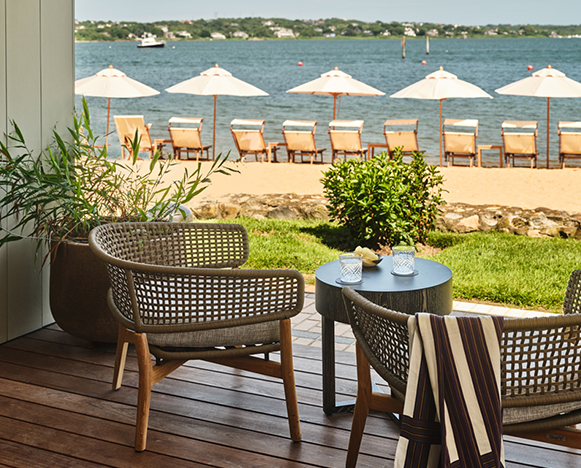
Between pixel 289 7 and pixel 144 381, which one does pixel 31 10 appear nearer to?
pixel 144 381

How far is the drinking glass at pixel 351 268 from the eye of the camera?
249 centimetres

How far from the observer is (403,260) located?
2590 mm

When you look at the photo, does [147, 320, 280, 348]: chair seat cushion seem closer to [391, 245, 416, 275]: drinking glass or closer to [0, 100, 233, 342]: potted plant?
[391, 245, 416, 275]: drinking glass

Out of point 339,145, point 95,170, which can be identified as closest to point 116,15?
point 339,145

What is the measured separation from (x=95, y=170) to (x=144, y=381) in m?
1.48

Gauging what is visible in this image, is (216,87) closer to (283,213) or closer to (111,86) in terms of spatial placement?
(111,86)

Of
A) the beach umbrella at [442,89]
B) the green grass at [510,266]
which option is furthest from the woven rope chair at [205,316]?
the beach umbrella at [442,89]

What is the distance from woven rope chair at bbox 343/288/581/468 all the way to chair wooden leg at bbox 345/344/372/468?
0.14 metres

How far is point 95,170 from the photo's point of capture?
3352mm

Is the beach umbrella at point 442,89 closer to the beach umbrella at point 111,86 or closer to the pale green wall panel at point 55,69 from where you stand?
the beach umbrella at point 111,86

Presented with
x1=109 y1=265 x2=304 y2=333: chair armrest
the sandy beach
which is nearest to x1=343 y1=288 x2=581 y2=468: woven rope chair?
x1=109 y1=265 x2=304 y2=333: chair armrest

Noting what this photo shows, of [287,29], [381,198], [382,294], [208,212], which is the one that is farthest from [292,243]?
[287,29]

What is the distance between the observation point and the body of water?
83.8 ft

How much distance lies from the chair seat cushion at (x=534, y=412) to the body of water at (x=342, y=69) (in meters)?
14.3
